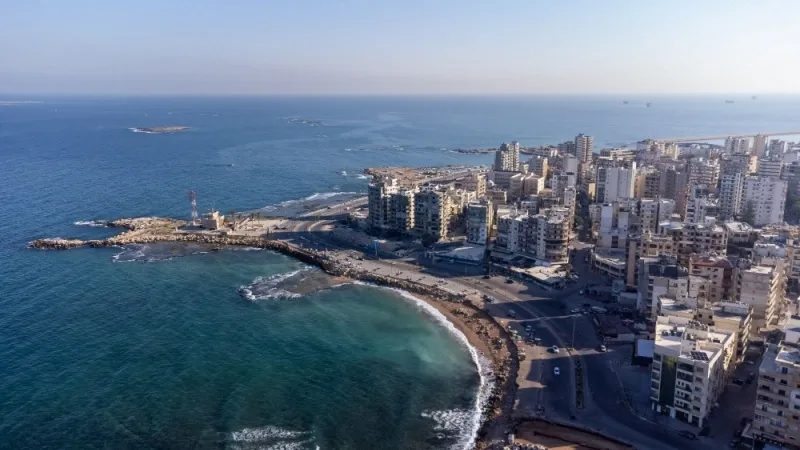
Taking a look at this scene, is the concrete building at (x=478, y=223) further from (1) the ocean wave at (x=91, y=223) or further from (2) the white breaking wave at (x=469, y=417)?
(1) the ocean wave at (x=91, y=223)

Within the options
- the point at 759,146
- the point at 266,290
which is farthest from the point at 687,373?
the point at 759,146

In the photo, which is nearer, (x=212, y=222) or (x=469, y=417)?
(x=469, y=417)

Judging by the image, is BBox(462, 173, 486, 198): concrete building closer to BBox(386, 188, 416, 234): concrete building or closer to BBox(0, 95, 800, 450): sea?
BBox(386, 188, 416, 234): concrete building

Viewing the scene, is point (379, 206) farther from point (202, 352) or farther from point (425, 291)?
point (202, 352)

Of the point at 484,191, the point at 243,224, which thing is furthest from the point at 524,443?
the point at 484,191

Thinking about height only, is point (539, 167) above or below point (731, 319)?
above

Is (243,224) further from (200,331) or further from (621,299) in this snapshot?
(621,299)

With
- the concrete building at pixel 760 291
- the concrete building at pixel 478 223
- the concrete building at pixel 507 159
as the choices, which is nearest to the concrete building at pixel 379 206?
the concrete building at pixel 478 223
